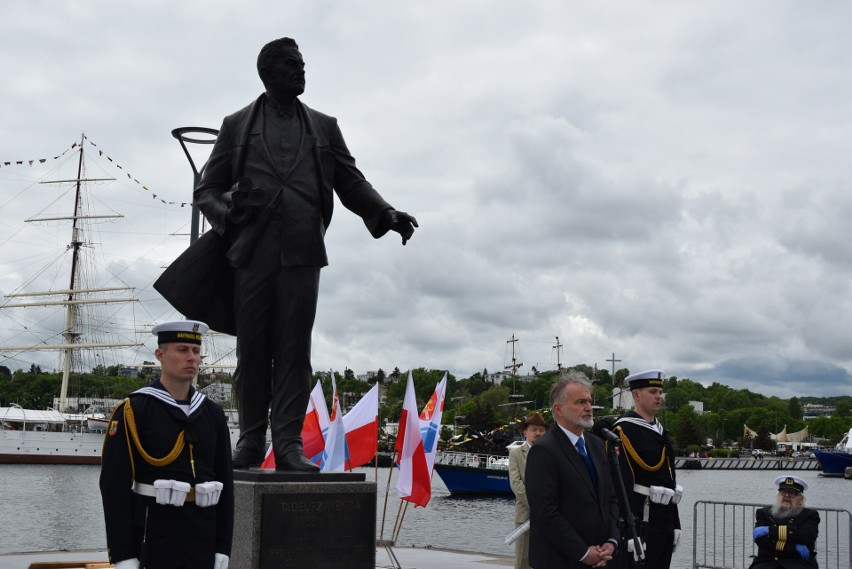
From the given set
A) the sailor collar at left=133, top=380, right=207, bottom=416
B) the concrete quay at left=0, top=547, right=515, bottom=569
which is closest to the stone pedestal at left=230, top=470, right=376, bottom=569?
the sailor collar at left=133, top=380, right=207, bottom=416

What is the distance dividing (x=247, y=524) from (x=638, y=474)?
10.0 feet

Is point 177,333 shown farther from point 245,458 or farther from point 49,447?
point 49,447

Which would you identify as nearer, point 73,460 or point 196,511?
point 196,511

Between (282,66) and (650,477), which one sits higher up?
(282,66)

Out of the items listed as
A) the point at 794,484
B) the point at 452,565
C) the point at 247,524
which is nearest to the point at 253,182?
the point at 247,524

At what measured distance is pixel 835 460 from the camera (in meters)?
103

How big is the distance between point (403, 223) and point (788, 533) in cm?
Answer: 497

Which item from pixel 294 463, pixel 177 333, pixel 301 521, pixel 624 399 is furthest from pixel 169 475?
pixel 624 399

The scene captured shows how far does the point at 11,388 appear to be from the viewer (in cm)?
12425

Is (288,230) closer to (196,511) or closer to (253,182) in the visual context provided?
(253,182)

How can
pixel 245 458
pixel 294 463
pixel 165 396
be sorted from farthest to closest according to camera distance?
pixel 245 458 → pixel 294 463 → pixel 165 396

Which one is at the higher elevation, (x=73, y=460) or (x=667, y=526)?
(x=667, y=526)

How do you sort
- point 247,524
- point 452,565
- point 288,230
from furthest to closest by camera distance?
point 452,565
point 288,230
point 247,524

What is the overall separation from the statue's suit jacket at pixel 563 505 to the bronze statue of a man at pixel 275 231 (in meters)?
A: 1.98
